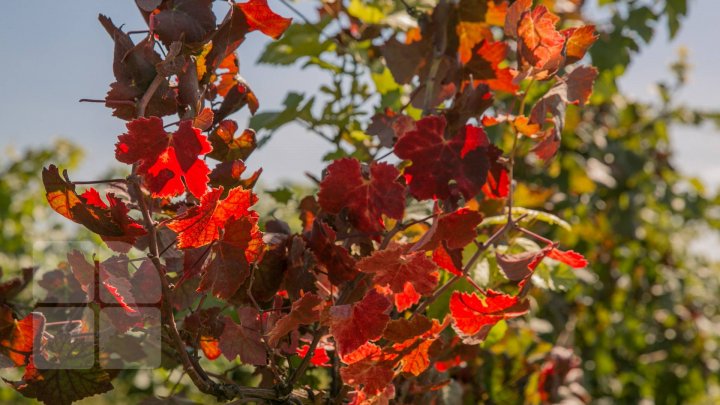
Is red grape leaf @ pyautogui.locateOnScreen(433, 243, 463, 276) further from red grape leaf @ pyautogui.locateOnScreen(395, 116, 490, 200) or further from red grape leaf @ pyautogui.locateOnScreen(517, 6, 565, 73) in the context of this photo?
red grape leaf @ pyautogui.locateOnScreen(517, 6, 565, 73)

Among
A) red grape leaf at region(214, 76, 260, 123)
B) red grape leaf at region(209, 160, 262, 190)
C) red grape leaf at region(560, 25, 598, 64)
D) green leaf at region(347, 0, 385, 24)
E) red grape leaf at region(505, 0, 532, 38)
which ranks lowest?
red grape leaf at region(209, 160, 262, 190)

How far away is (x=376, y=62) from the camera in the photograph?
1410 millimetres

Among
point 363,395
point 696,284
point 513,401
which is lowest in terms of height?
point 696,284

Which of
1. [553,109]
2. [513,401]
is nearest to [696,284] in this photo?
[513,401]

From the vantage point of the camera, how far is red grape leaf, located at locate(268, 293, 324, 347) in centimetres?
69

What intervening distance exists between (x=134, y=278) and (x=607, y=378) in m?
2.56

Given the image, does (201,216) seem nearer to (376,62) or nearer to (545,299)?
(376,62)

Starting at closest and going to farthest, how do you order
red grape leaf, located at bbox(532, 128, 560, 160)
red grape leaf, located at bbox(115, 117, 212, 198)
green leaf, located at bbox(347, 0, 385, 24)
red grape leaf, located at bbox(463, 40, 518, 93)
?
red grape leaf, located at bbox(115, 117, 212, 198), red grape leaf, located at bbox(532, 128, 560, 160), red grape leaf, located at bbox(463, 40, 518, 93), green leaf, located at bbox(347, 0, 385, 24)

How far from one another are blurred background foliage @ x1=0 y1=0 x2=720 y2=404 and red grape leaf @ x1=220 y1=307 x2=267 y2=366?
54cm

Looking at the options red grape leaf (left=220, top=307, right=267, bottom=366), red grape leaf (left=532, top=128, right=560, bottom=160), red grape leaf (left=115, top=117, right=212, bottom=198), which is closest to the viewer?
red grape leaf (left=115, top=117, right=212, bottom=198)

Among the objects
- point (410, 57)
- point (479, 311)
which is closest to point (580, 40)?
point (410, 57)

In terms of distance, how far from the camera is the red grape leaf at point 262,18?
75cm

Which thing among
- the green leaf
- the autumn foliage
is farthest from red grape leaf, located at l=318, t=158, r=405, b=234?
the green leaf

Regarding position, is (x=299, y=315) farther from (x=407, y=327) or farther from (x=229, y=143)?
(x=229, y=143)
